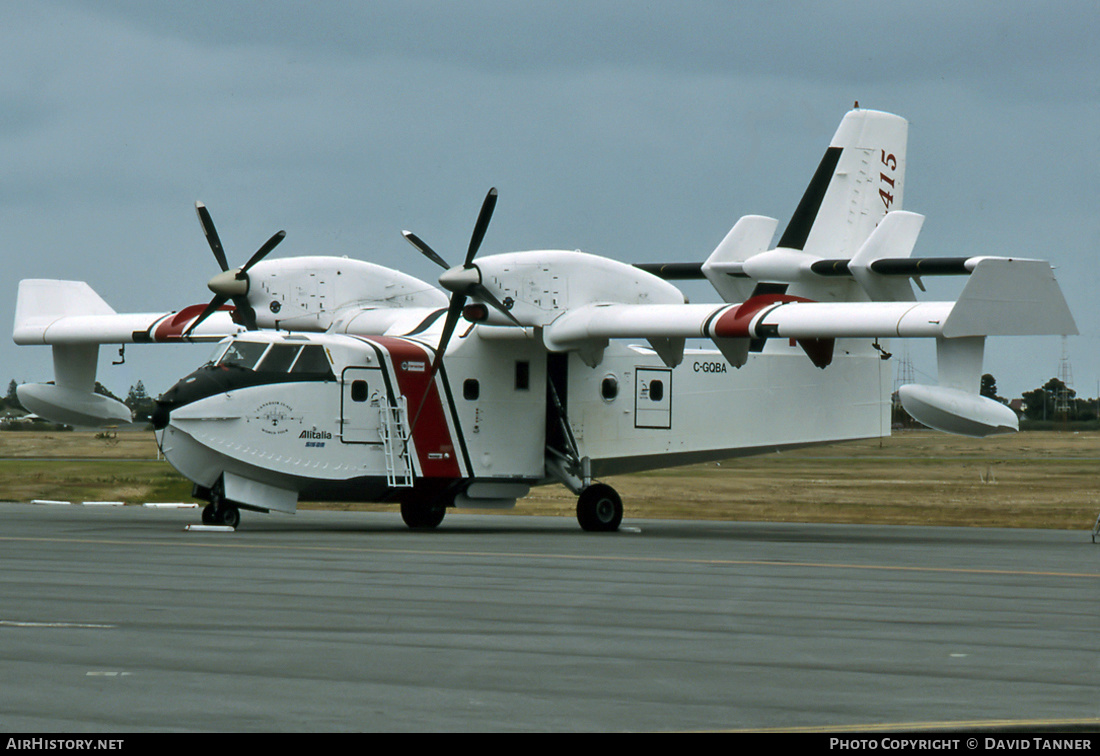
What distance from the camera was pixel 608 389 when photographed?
2584 cm

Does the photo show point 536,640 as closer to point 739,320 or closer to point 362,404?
point 739,320

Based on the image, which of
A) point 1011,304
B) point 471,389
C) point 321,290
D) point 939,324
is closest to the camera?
point 939,324

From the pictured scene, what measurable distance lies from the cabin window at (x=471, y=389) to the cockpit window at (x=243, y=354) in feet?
12.7

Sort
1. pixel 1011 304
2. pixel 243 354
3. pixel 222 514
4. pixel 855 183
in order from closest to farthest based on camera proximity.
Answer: pixel 1011 304, pixel 222 514, pixel 243 354, pixel 855 183

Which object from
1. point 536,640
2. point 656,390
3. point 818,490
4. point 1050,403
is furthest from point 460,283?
point 1050,403

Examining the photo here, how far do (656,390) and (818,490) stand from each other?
15.0 meters

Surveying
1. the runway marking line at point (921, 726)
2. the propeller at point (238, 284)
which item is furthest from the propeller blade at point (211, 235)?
the runway marking line at point (921, 726)

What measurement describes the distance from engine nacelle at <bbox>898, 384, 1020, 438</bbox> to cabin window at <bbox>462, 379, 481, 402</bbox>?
8.05 metres

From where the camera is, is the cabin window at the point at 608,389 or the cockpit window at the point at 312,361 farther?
the cabin window at the point at 608,389

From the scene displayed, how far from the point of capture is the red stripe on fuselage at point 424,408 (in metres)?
23.6

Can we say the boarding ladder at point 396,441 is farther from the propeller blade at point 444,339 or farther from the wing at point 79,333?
the wing at point 79,333

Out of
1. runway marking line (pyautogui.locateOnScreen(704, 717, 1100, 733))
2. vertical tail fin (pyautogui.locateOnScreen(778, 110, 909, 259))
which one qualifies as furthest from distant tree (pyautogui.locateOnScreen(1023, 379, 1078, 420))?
runway marking line (pyautogui.locateOnScreen(704, 717, 1100, 733))

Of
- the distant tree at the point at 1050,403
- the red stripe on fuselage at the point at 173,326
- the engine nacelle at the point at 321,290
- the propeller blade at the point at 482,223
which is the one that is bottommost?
the distant tree at the point at 1050,403
